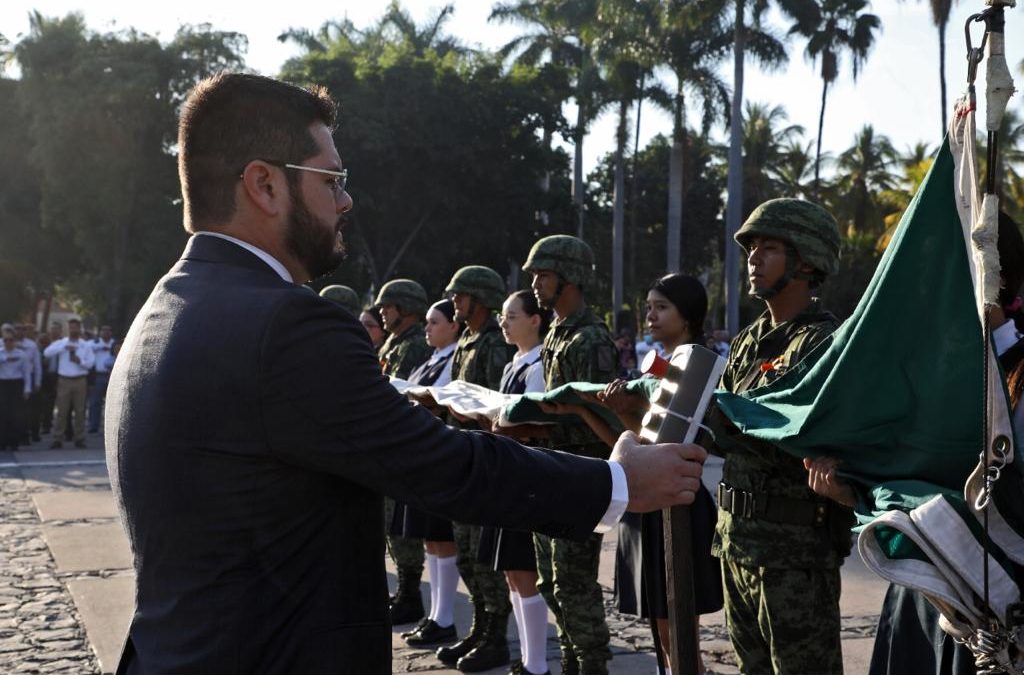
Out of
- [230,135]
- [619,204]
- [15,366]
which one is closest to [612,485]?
[230,135]

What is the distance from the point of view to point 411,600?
25.6 feet

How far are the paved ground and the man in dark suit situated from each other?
4.16 m

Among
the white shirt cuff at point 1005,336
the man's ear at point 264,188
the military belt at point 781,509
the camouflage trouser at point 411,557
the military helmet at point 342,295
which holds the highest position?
the military helmet at point 342,295

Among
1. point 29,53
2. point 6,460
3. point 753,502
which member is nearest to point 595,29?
point 29,53

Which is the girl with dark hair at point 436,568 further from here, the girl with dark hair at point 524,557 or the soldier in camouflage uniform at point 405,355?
the girl with dark hair at point 524,557

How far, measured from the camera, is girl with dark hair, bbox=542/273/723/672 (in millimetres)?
5414

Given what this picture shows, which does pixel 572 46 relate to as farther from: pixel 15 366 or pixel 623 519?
pixel 623 519

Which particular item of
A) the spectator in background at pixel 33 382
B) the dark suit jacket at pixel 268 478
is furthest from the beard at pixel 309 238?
the spectator in background at pixel 33 382

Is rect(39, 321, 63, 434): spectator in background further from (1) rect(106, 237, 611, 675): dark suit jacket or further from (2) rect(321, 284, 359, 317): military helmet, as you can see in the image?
(1) rect(106, 237, 611, 675): dark suit jacket

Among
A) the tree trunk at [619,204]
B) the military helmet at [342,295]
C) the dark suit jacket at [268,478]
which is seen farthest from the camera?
the tree trunk at [619,204]

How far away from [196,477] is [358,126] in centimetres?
3218

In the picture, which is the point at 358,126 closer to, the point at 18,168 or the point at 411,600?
the point at 18,168

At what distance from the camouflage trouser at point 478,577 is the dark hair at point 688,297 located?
1776 mm

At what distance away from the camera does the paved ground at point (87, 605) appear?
6.42m
